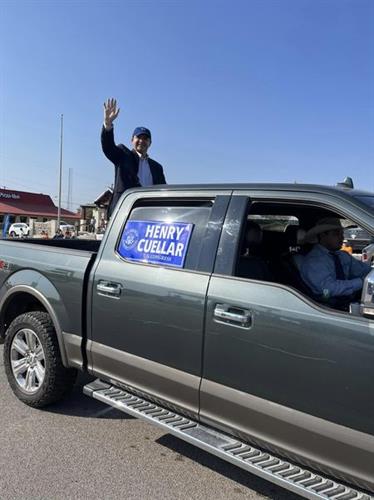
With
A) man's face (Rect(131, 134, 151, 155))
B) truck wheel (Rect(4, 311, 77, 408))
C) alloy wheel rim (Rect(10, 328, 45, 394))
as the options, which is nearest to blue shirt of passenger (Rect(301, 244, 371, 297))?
truck wheel (Rect(4, 311, 77, 408))

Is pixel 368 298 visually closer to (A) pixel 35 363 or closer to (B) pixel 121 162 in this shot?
(A) pixel 35 363

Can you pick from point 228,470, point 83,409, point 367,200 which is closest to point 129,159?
point 83,409

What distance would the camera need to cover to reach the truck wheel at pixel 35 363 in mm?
3951

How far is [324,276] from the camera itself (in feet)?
9.98

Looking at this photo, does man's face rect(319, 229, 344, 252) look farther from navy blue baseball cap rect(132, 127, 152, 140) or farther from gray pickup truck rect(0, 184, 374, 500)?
navy blue baseball cap rect(132, 127, 152, 140)

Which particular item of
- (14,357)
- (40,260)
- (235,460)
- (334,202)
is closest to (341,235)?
(334,202)

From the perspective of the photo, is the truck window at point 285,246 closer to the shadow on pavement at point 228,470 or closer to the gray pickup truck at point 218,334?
the gray pickup truck at point 218,334

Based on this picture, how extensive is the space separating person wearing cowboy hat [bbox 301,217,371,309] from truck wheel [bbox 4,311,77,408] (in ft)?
6.94

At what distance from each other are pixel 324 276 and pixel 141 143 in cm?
327

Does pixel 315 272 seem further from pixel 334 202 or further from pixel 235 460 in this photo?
pixel 235 460

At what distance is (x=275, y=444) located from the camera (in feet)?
8.34

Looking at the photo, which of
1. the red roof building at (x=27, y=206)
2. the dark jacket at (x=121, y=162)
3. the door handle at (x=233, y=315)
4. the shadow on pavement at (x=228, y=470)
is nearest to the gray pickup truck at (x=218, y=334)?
the door handle at (x=233, y=315)

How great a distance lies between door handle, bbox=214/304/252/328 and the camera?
2.64 m

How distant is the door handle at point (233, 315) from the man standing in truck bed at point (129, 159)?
2.63 m
